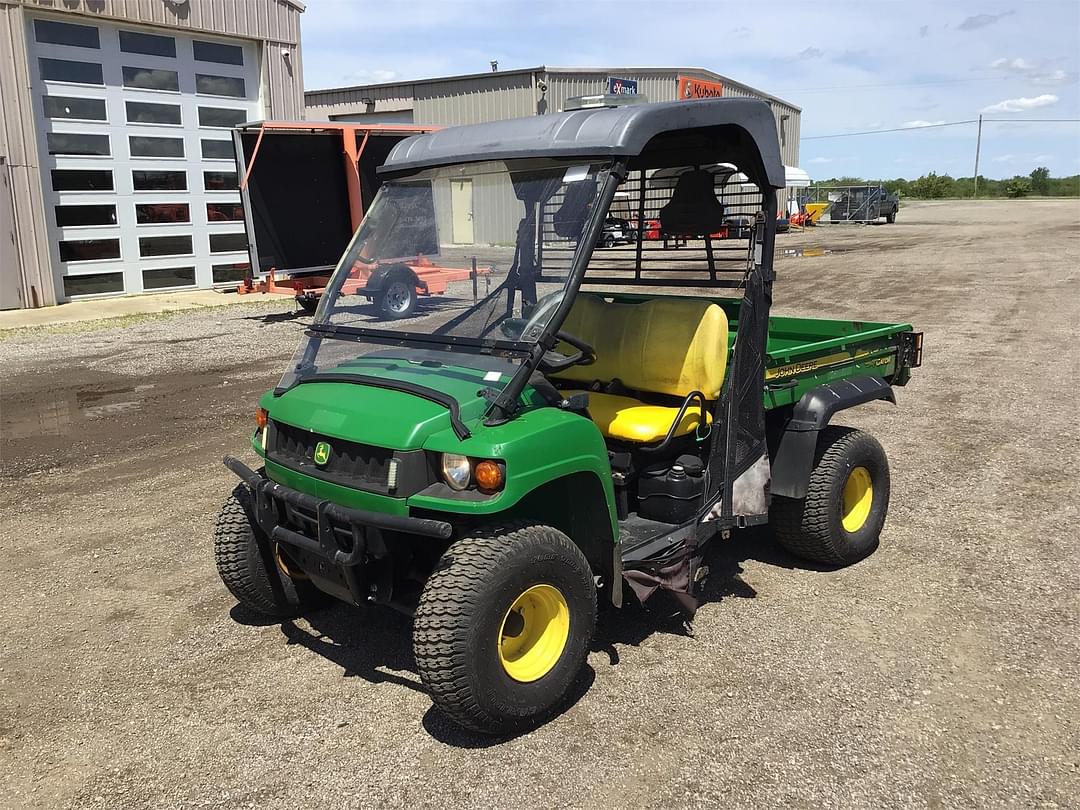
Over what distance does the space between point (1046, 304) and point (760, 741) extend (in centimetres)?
1334

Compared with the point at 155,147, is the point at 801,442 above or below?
below

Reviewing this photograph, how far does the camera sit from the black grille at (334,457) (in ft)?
9.99

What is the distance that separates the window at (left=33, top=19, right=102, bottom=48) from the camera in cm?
1430

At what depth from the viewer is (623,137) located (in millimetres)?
3244

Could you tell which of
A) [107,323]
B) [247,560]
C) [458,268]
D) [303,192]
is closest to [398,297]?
[458,268]

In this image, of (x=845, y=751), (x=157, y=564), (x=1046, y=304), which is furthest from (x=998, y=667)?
(x=1046, y=304)

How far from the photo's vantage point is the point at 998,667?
142 inches

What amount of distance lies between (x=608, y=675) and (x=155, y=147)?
50.5ft

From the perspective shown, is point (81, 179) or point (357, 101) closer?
point (81, 179)

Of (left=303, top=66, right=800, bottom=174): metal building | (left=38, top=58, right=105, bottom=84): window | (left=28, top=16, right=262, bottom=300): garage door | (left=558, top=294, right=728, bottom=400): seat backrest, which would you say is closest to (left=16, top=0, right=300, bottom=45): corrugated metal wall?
(left=28, top=16, right=262, bottom=300): garage door

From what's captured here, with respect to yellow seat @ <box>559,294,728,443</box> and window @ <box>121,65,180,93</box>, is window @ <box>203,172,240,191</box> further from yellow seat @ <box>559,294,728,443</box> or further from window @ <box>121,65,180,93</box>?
yellow seat @ <box>559,294,728,443</box>

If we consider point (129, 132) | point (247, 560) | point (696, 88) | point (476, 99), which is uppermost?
point (696, 88)

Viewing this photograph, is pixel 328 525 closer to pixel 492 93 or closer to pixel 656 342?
pixel 656 342

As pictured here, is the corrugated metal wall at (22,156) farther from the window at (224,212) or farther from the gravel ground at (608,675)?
the gravel ground at (608,675)
